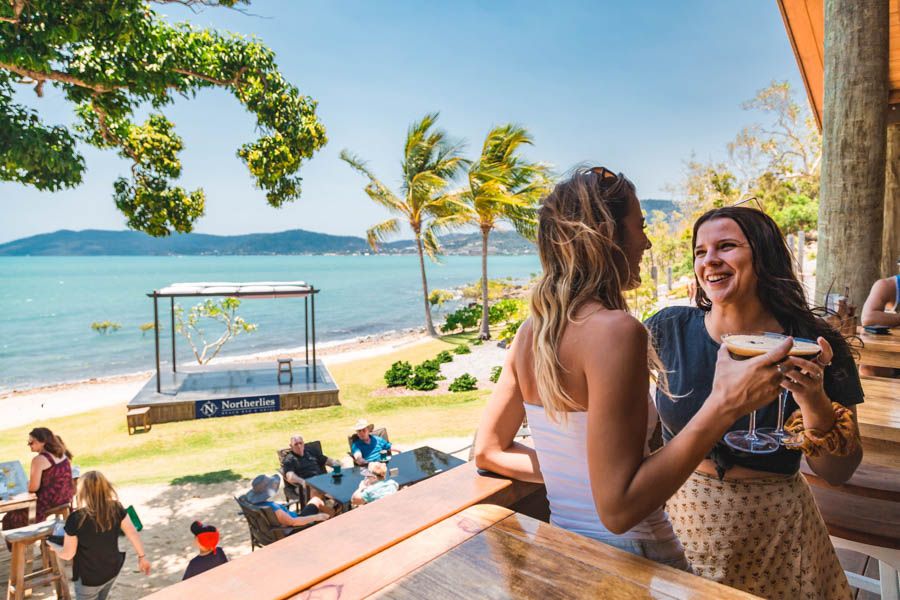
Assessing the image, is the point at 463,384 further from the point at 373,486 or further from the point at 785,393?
the point at 785,393

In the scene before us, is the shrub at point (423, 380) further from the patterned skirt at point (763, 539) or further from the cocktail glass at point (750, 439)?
the cocktail glass at point (750, 439)

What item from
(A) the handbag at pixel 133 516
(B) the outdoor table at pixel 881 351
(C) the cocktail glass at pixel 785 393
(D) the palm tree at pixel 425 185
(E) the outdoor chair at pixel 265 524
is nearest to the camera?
(C) the cocktail glass at pixel 785 393

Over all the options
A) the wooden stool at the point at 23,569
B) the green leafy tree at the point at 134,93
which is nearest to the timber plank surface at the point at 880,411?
the green leafy tree at the point at 134,93

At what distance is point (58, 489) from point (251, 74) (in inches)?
180

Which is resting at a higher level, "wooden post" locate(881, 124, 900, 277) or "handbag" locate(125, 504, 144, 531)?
"wooden post" locate(881, 124, 900, 277)

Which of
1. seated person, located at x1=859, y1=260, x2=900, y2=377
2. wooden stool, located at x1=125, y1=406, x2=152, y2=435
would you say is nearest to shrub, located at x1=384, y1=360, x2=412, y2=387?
wooden stool, located at x1=125, y1=406, x2=152, y2=435

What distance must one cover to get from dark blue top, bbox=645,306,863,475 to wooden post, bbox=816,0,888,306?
2167mm

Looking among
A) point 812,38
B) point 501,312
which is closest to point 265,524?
point 812,38

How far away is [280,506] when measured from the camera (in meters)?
5.43

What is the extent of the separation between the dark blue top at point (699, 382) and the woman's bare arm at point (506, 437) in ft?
1.47

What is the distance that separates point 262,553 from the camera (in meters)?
1.01

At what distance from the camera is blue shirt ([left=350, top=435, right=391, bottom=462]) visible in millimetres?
6883

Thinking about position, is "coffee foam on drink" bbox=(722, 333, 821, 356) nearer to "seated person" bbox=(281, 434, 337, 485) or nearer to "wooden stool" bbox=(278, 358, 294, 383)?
"seated person" bbox=(281, 434, 337, 485)

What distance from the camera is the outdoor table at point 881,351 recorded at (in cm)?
285
